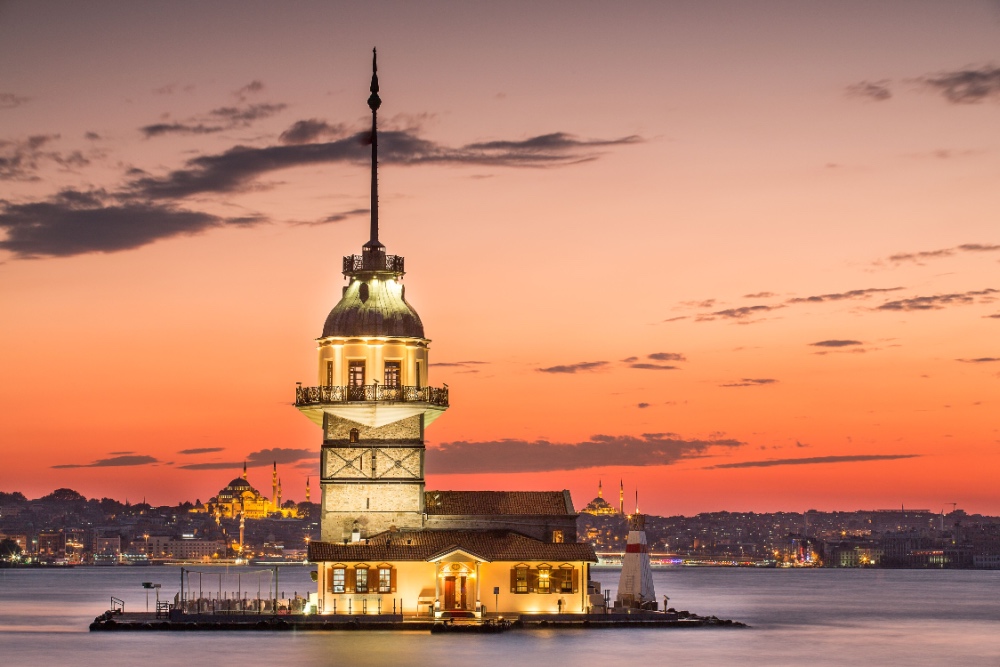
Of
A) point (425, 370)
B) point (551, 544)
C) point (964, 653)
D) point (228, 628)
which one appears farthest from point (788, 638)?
point (228, 628)

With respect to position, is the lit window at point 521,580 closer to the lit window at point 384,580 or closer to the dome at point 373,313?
the lit window at point 384,580

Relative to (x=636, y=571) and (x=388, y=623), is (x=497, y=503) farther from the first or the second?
(x=388, y=623)

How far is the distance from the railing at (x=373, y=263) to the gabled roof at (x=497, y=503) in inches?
382

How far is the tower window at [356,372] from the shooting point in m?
72.0

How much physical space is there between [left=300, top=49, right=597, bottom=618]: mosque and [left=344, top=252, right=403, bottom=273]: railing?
4 centimetres

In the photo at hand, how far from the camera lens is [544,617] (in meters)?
68.5

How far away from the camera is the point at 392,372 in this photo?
72125mm

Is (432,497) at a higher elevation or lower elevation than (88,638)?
higher

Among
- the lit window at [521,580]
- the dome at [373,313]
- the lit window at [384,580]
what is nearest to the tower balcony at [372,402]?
the dome at [373,313]

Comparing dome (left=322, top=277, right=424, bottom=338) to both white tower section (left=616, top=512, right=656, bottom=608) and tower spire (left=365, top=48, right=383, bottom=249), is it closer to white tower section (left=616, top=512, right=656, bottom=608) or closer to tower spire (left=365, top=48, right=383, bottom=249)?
tower spire (left=365, top=48, right=383, bottom=249)

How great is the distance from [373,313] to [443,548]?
33.7 ft

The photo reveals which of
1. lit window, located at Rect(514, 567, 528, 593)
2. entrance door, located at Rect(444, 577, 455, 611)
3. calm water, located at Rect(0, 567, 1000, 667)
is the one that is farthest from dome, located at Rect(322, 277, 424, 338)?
calm water, located at Rect(0, 567, 1000, 667)

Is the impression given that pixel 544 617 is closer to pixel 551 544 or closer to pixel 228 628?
pixel 551 544

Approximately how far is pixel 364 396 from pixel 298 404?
9.41 feet
